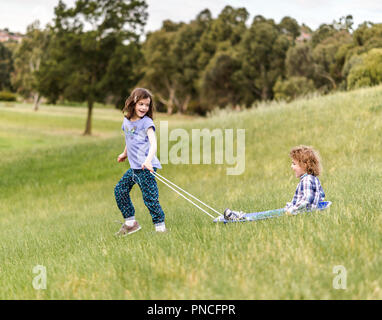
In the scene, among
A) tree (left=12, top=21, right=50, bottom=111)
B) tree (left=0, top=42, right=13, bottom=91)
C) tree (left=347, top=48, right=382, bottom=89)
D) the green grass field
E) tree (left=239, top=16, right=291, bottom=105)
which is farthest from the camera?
tree (left=0, top=42, right=13, bottom=91)

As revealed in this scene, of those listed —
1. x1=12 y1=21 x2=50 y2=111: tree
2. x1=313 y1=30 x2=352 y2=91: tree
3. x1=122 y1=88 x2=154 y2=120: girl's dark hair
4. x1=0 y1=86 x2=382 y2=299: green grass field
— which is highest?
x1=12 y1=21 x2=50 y2=111: tree

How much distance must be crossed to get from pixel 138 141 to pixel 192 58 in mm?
62213

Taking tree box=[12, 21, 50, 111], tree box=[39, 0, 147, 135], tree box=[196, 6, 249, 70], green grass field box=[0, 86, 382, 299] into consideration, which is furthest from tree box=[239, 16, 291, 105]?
green grass field box=[0, 86, 382, 299]

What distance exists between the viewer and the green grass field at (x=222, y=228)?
323cm

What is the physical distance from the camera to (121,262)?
3.95 metres

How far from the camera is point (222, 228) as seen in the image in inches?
191

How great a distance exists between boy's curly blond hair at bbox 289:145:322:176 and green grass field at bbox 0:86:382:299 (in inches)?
24.1

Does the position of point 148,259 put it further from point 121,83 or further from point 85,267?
point 121,83

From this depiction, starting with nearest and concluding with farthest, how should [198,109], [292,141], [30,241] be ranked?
[30,241], [292,141], [198,109]

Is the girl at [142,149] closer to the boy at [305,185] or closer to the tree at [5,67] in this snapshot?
the boy at [305,185]

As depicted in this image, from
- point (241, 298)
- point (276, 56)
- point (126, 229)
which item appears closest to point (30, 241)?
point (126, 229)

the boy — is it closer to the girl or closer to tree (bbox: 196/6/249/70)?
the girl

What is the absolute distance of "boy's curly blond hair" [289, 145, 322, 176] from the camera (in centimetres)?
545
